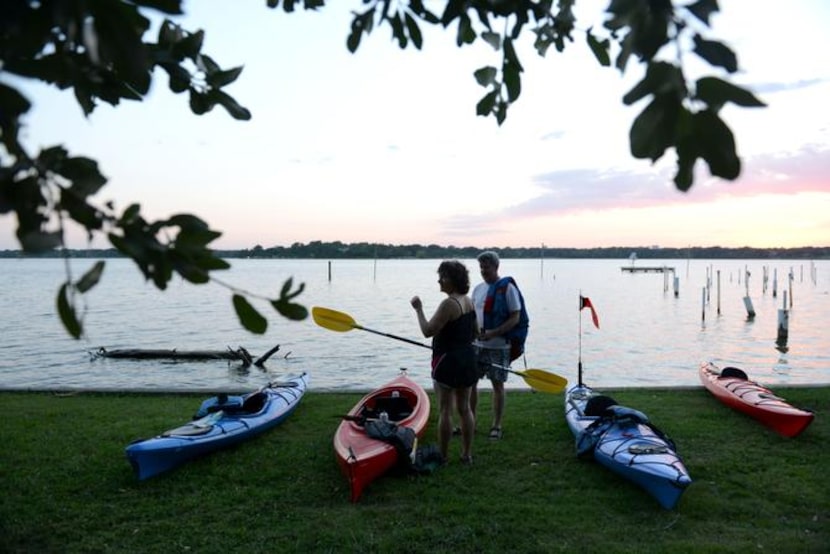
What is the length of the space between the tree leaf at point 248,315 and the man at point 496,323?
5.52 metres

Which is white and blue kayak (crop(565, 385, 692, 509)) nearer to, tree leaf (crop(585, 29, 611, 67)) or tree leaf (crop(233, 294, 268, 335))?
tree leaf (crop(585, 29, 611, 67))

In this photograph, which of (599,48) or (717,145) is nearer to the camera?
(717,145)

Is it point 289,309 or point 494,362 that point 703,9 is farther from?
point 494,362

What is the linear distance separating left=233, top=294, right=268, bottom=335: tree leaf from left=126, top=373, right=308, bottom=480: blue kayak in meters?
5.19

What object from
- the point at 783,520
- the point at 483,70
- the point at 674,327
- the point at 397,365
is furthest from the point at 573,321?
the point at 483,70

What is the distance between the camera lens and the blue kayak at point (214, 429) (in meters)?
5.97

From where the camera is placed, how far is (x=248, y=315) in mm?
1391

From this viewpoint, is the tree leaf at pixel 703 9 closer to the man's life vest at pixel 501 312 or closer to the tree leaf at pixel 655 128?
the tree leaf at pixel 655 128

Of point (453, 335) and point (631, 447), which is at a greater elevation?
point (453, 335)

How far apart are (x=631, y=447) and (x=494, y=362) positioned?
1.73m

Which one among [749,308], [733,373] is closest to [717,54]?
[733,373]

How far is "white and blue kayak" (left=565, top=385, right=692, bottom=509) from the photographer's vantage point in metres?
5.30

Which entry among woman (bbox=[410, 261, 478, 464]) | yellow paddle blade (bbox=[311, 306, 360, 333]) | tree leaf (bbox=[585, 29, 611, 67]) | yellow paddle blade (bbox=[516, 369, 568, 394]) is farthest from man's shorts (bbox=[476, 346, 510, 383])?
tree leaf (bbox=[585, 29, 611, 67])

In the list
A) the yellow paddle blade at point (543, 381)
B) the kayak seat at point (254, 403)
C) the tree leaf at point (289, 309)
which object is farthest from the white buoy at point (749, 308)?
the tree leaf at point (289, 309)
